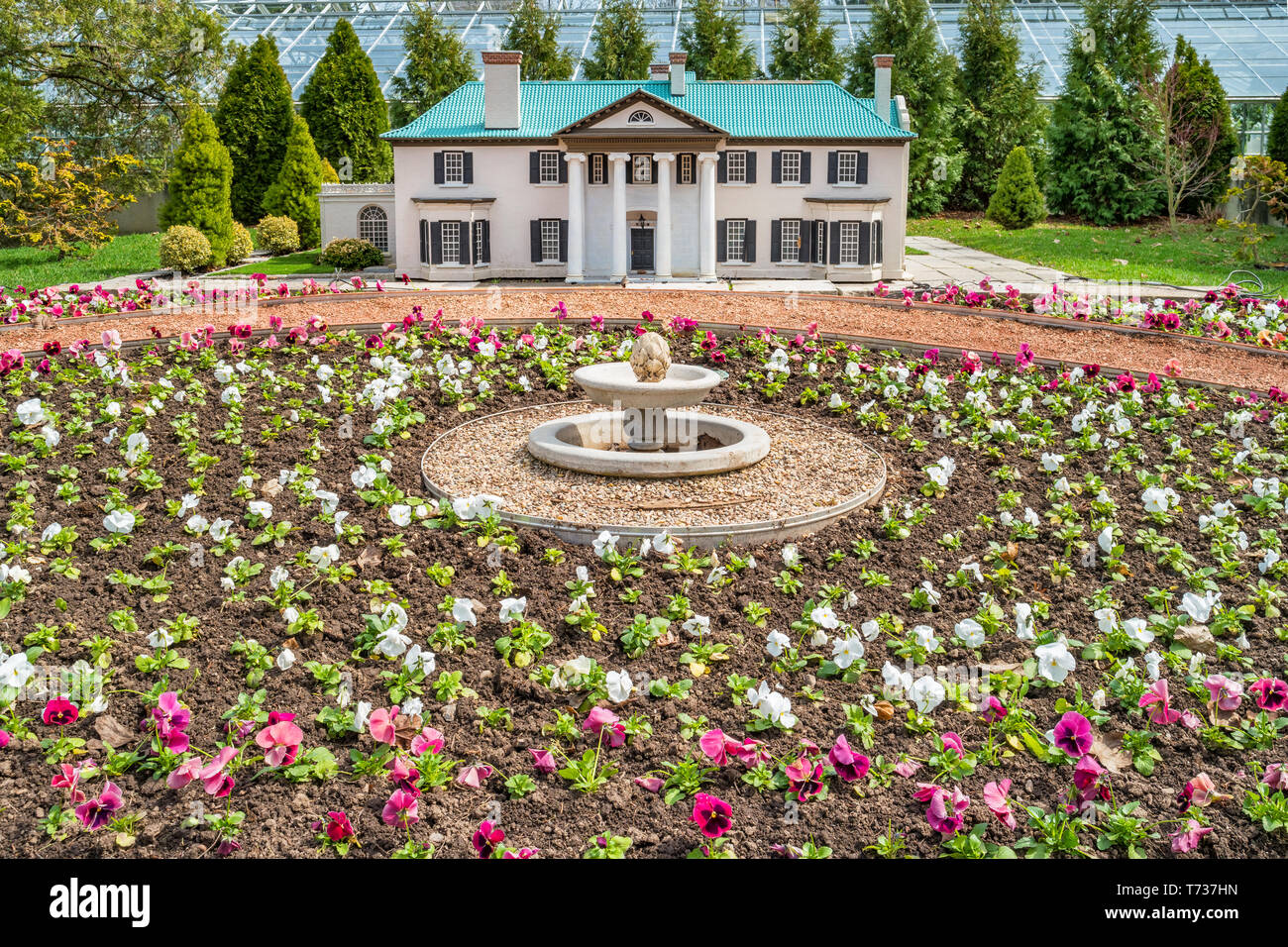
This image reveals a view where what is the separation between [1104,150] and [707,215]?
19.1 metres

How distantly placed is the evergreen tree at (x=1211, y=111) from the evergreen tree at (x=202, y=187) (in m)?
30.7

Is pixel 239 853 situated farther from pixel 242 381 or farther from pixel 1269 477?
pixel 1269 477

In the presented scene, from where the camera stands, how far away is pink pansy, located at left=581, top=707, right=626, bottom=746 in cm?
471

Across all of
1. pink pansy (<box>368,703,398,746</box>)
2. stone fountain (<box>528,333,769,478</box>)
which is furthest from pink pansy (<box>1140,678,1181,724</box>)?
stone fountain (<box>528,333,769,478</box>)

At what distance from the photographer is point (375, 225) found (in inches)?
1321

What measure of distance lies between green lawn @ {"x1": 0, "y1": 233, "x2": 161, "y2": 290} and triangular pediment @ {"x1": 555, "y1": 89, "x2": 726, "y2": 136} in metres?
11.8

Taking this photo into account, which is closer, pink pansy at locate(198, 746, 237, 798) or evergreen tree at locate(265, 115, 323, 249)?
pink pansy at locate(198, 746, 237, 798)

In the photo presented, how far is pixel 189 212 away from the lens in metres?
30.3

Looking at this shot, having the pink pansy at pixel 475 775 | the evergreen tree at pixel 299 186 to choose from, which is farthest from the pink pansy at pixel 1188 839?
the evergreen tree at pixel 299 186

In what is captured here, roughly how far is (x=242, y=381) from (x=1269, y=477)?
8.75m

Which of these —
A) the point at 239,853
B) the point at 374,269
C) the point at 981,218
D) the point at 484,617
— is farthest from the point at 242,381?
the point at 981,218

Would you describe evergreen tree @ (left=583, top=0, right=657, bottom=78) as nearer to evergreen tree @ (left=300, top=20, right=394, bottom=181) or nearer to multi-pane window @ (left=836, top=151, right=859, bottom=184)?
evergreen tree @ (left=300, top=20, right=394, bottom=181)

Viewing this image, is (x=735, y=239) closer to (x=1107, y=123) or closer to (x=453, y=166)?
(x=453, y=166)

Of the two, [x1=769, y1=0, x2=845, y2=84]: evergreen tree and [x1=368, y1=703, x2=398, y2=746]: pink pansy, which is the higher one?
[x1=769, y1=0, x2=845, y2=84]: evergreen tree
